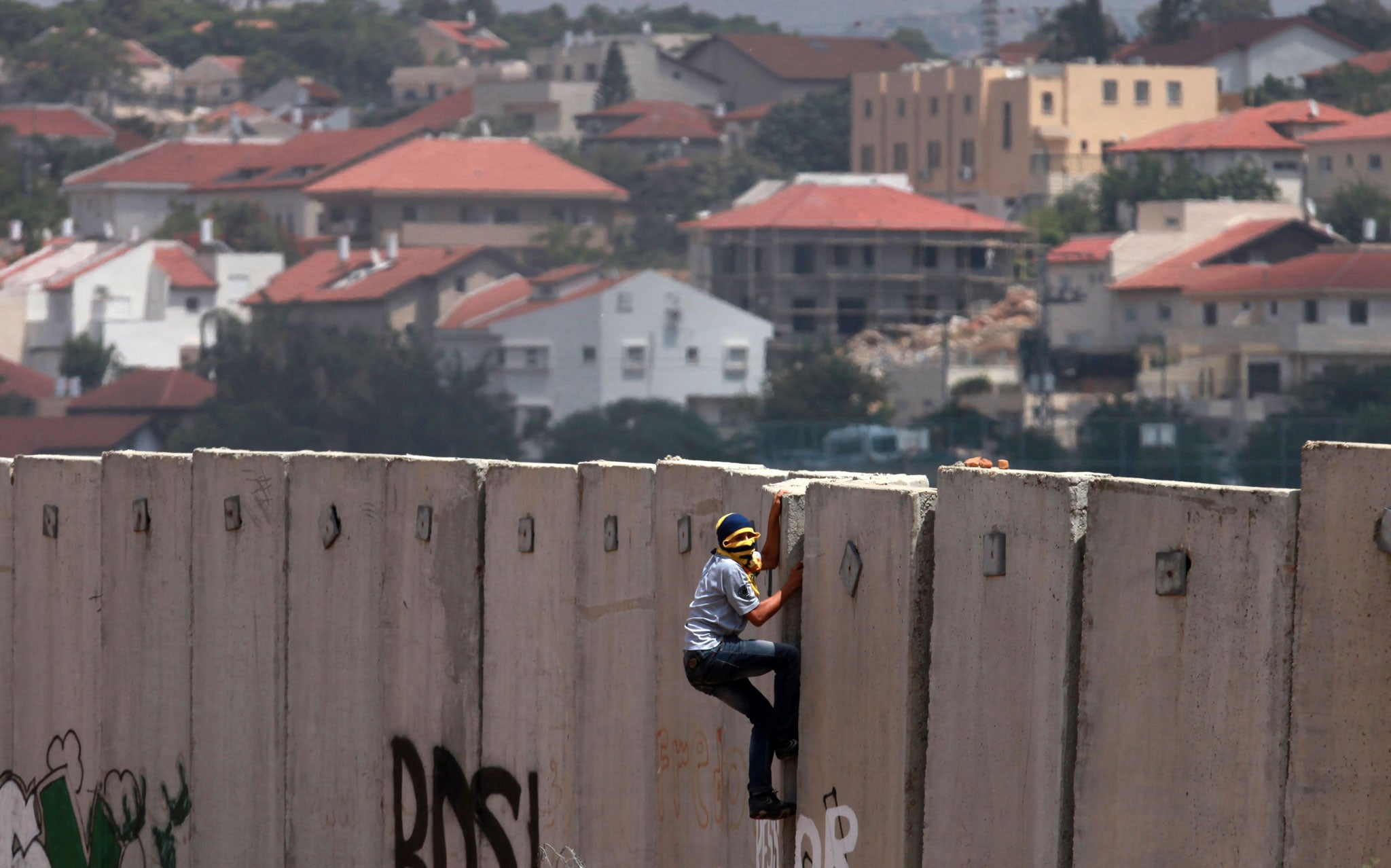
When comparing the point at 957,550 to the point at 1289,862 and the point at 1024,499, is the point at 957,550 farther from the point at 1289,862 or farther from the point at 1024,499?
the point at 1289,862

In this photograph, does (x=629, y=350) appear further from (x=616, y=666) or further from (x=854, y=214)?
(x=616, y=666)

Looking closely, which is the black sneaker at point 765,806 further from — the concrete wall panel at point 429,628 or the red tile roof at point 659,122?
the red tile roof at point 659,122

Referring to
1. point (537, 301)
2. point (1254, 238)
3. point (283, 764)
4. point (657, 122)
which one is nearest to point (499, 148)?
point (657, 122)

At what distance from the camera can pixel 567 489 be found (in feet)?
29.9

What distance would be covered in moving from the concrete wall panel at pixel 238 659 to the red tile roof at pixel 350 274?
94.9 metres

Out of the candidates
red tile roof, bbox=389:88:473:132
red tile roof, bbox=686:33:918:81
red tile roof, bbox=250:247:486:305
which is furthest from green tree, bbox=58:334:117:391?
red tile roof, bbox=686:33:918:81

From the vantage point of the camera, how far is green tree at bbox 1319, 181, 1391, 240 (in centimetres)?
10694

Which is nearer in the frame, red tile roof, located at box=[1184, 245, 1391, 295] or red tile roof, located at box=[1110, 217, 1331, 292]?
red tile roof, located at box=[1184, 245, 1391, 295]

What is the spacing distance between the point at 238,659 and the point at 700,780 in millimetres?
3102

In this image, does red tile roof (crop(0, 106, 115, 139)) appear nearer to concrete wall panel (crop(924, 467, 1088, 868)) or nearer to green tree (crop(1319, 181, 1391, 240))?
green tree (crop(1319, 181, 1391, 240))

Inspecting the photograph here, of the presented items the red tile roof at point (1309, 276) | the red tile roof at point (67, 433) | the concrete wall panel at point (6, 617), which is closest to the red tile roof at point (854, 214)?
the red tile roof at point (1309, 276)

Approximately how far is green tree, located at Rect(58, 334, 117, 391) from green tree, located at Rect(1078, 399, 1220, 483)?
4969cm

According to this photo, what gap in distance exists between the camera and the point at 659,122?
15012 cm

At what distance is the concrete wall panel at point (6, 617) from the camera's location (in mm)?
12539
